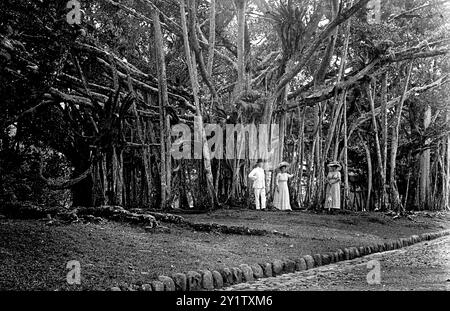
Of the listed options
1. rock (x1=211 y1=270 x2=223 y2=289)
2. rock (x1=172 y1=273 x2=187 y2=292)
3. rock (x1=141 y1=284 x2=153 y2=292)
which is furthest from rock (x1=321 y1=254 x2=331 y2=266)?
rock (x1=141 y1=284 x2=153 y2=292)

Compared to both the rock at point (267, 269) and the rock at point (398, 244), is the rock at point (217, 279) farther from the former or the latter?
the rock at point (398, 244)

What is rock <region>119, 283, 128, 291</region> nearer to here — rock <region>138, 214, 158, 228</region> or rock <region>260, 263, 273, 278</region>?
rock <region>260, 263, 273, 278</region>

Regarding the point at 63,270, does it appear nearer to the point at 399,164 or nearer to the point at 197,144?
the point at 197,144

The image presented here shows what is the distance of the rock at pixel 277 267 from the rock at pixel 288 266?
0.07 m

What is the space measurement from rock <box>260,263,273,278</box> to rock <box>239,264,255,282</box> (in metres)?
0.22

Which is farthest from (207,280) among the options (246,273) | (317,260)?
(317,260)

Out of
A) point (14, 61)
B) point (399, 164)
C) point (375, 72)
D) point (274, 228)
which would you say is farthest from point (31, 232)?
point (399, 164)

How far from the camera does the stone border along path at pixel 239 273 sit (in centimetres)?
406

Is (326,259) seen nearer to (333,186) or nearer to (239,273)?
(239,273)

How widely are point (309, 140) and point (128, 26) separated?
6.42 meters

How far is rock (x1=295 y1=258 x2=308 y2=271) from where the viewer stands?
18.2ft

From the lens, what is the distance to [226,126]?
35.9 ft

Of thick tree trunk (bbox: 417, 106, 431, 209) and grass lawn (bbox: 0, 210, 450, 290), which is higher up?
thick tree trunk (bbox: 417, 106, 431, 209)
